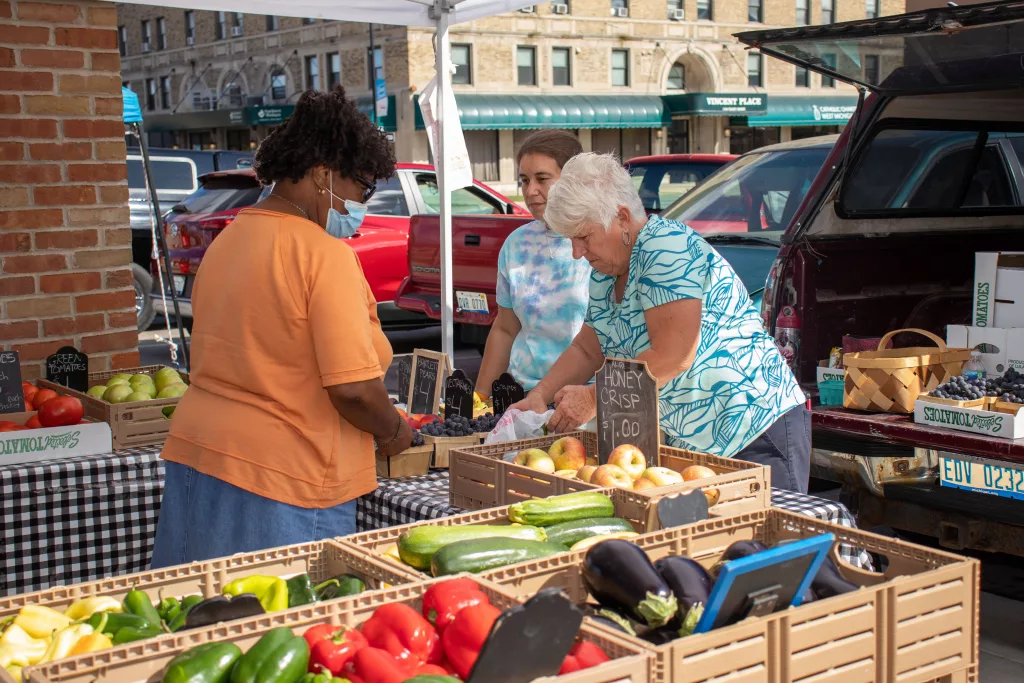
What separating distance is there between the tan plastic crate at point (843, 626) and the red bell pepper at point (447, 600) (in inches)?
5.3

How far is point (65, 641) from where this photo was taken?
1.94m

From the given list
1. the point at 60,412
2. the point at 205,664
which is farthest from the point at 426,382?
the point at 205,664

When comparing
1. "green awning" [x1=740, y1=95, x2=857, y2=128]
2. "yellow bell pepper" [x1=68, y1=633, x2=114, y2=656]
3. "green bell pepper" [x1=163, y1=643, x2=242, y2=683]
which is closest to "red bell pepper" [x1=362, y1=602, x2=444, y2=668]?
"green bell pepper" [x1=163, y1=643, x2=242, y2=683]

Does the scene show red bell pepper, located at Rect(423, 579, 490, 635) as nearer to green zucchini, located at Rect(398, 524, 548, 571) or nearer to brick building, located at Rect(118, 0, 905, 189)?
green zucchini, located at Rect(398, 524, 548, 571)

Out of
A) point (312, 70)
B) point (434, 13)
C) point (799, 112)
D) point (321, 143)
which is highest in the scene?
point (312, 70)

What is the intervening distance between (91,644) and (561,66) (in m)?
43.4

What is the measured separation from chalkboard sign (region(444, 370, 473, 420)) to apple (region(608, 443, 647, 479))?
890mm

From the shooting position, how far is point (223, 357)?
9.21 ft

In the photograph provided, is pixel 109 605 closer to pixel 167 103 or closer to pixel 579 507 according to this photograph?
pixel 579 507

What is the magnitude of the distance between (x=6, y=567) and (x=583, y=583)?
2.30 m

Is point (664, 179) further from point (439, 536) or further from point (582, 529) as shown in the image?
point (439, 536)

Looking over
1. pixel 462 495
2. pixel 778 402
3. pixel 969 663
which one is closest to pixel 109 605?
pixel 462 495

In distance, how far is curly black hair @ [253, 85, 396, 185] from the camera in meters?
2.83

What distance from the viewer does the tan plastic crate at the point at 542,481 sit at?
281 cm
